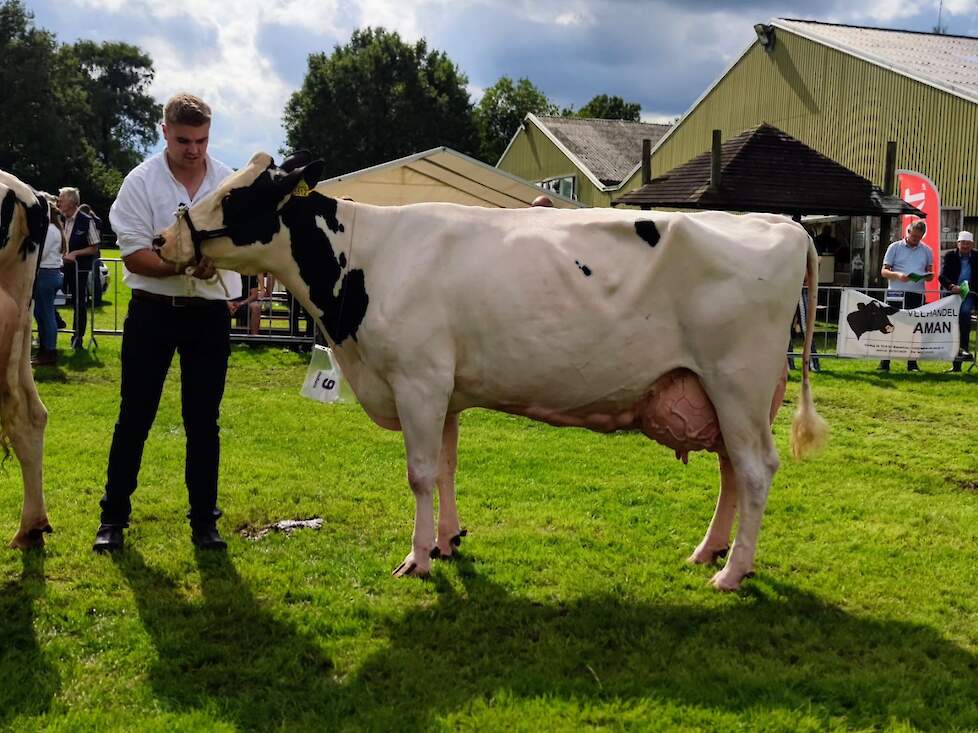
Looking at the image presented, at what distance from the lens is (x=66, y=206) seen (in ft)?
44.4

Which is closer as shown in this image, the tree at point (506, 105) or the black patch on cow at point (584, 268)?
the black patch on cow at point (584, 268)

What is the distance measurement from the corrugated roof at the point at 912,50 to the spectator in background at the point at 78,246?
66.7ft

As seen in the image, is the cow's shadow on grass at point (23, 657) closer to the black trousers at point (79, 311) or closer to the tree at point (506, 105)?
the black trousers at point (79, 311)

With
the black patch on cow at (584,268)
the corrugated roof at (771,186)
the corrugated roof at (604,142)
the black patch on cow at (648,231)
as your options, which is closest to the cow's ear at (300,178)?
the black patch on cow at (584,268)

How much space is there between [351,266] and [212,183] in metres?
1.02

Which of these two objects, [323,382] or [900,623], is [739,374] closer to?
[900,623]

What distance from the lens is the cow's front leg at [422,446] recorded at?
4.69m

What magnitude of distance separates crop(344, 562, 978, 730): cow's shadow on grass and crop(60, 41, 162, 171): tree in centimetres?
9673

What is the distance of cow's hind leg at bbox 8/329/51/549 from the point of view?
16.8 feet

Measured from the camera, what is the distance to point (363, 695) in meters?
3.67

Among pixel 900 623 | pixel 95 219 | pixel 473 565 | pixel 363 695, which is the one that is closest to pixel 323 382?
pixel 473 565

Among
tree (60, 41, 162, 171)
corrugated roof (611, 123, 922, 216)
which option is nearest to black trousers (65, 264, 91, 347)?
corrugated roof (611, 123, 922, 216)

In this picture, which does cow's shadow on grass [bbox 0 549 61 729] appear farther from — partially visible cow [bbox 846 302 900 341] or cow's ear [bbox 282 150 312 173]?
partially visible cow [bbox 846 302 900 341]

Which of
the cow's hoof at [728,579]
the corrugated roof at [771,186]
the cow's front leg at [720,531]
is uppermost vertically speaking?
the corrugated roof at [771,186]
